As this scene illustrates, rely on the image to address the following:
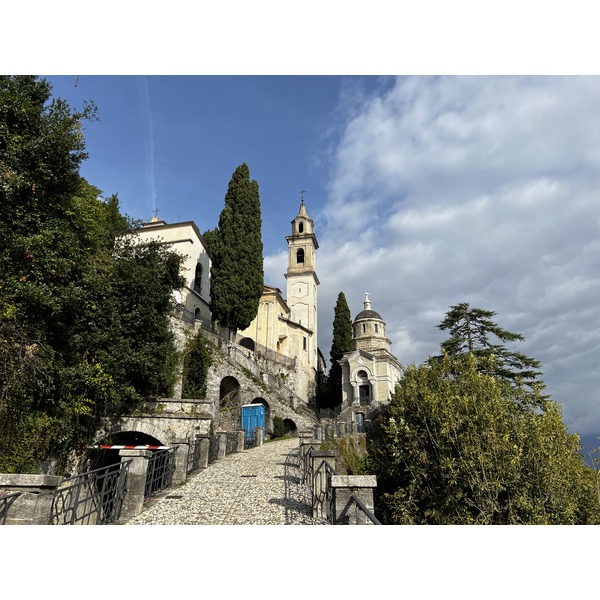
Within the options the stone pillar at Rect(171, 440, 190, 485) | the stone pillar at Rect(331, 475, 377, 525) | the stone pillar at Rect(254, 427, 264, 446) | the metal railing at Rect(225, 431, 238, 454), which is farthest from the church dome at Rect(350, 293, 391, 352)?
the stone pillar at Rect(331, 475, 377, 525)

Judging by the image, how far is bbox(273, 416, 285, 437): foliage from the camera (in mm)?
24375

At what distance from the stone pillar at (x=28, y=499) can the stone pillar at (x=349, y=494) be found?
384 centimetres

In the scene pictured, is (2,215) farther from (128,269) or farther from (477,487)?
(477,487)

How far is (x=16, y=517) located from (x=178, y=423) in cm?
1023

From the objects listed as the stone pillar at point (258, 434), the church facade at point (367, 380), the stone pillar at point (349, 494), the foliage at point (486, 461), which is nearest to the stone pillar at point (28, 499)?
the stone pillar at point (349, 494)

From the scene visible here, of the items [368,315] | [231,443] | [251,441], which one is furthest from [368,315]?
[231,443]

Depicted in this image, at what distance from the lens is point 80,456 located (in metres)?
13.6

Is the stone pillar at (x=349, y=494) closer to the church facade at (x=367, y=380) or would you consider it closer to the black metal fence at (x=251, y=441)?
the black metal fence at (x=251, y=441)

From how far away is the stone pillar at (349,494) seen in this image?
18.1 ft

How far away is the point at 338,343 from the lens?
42.6 meters

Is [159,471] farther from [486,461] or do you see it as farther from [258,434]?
[258,434]

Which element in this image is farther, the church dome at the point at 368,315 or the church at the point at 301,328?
the church dome at the point at 368,315

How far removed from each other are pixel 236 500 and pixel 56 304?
7537 millimetres

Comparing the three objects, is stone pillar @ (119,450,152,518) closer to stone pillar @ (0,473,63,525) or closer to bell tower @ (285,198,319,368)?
stone pillar @ (0,473,63,525)
